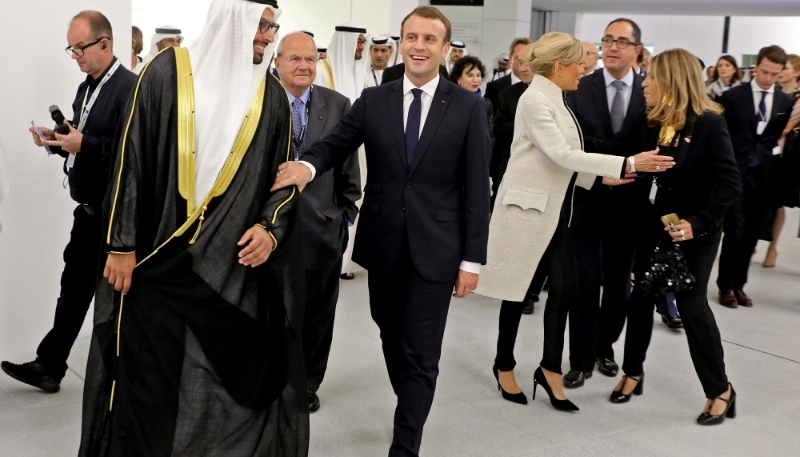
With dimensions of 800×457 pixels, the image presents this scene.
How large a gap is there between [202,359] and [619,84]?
295cm

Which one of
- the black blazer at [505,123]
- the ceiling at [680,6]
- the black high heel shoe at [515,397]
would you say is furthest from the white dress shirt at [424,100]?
the ceiling at [680,6]

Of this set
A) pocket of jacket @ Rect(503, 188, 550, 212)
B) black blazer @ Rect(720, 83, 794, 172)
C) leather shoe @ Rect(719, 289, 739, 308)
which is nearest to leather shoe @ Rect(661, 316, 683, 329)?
leather shoe @ Rect(719, 289, 739, 308)

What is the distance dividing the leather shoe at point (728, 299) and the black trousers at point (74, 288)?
15.5 ft

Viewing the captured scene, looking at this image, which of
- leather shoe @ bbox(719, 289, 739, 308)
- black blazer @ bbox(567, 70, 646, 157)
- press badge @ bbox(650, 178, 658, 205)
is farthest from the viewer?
leather shoe @ bbox(719, 289, 739, 308)

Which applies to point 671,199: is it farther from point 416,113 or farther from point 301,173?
point 301,173

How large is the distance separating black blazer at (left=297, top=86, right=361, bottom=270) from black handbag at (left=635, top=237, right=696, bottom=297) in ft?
4.72

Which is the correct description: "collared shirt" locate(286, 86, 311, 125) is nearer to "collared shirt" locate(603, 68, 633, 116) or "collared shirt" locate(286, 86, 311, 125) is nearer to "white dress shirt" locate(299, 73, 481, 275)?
"white dress shirt" locate(299, 73, 481, 275)

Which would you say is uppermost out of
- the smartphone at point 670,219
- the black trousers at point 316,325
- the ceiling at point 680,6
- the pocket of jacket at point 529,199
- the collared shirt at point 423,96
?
the ceiling at point 680,6

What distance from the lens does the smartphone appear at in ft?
13.2

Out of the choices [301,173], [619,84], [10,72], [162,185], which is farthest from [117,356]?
[619,84]

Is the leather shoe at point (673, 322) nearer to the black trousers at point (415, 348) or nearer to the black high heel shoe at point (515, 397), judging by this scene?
the black high heel shoe at point (515, 397)

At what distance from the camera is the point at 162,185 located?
2.75 meters

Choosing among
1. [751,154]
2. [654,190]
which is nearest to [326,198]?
[654,190]

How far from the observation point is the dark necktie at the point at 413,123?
3.27 metres
